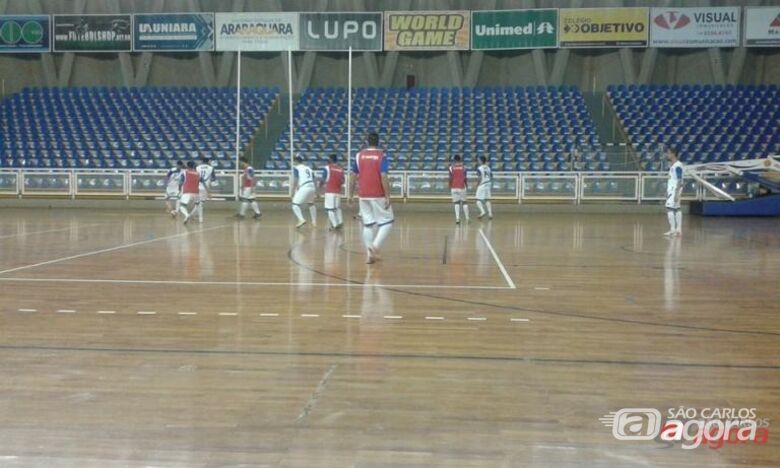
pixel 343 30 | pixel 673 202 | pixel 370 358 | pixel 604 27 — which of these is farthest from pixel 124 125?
pixel 370 358

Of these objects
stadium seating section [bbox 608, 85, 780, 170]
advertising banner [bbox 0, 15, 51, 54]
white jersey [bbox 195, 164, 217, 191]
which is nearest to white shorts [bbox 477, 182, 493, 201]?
stadium seating section [bbox 608, 85, 780, 170]

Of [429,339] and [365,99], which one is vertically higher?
[365,99]

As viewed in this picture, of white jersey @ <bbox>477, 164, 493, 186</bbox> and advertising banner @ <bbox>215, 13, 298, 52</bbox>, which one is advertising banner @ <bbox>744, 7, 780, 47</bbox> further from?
advertising banner @ <bbox>215, 13, 298, 52</bbox>

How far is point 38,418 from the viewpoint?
379cm

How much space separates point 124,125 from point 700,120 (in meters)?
22.0

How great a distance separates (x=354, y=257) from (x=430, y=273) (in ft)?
6.93

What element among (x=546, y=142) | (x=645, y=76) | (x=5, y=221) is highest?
(x=645, y=76)

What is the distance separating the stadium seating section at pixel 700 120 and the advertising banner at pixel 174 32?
660 inches

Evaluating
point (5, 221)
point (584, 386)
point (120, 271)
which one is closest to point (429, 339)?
point (584, 386)

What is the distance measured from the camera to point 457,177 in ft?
67.8

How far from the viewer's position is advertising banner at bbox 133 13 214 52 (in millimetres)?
32906

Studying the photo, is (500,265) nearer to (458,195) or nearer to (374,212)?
(374,212)

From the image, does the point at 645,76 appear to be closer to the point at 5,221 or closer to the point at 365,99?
the point at 365,99

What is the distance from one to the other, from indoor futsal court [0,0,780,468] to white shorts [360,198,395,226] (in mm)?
42
